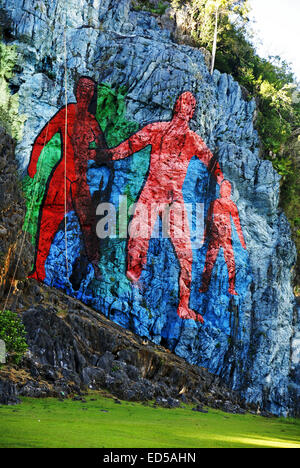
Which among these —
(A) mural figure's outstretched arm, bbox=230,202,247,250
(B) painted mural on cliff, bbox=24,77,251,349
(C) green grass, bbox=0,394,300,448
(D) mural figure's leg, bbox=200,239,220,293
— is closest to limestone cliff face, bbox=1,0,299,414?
(B) painted mural on cliff, bbox=24,77,251,349

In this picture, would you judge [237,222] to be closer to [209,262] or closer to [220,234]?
[220,234]

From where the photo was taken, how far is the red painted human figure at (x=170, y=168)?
29.7m

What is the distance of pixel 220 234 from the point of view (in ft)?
102

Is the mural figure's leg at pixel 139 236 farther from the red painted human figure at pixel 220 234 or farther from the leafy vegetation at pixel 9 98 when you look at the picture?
the leafy vegetation at pixel 9 98

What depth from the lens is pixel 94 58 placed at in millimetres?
30922

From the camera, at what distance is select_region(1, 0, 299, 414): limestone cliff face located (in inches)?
1114

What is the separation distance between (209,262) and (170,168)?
5.91 meters

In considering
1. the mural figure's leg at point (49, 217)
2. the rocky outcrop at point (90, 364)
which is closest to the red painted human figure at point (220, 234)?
the rocky outcrop at point (90, 364)

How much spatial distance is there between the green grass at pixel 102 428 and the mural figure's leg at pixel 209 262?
10.8 metres

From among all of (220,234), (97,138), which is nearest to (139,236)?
(220,234)

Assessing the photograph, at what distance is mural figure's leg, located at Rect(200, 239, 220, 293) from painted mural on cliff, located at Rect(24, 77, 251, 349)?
2.3 inches

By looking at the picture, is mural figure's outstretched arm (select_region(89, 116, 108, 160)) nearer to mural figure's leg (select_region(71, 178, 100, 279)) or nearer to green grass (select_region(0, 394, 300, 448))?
mural figure's leg (select_region(71, 178, 100, 279))

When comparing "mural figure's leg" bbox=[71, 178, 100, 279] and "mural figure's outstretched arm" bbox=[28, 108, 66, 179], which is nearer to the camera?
"mural figure's outstretched arm" bbox=[28, 108, 66, 179]
